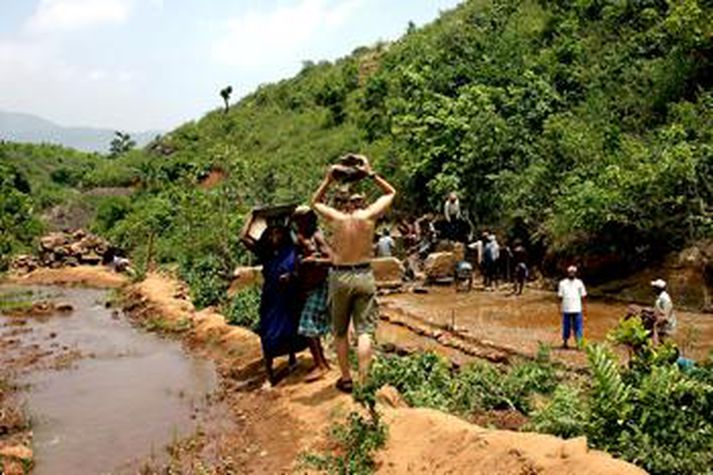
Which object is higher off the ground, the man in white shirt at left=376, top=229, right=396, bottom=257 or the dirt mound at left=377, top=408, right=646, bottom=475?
the man in white shirt at left=376, top=229, right=396, bottom=257

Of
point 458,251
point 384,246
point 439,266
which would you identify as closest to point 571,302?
point 439,266

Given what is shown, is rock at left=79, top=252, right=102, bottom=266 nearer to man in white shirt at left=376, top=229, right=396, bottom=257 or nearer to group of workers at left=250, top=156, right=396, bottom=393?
man in white shirt at left=376, top=229, right=396, bottom=257

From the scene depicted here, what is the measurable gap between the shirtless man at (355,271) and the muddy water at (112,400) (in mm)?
1935

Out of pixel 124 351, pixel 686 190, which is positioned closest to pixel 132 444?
pixel 124 351

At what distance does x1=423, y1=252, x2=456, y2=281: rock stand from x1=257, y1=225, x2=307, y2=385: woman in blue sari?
10414mm

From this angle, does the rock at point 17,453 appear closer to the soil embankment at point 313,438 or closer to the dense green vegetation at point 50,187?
the soil embankment at point 313,438

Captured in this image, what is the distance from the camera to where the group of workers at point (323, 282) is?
6957mm

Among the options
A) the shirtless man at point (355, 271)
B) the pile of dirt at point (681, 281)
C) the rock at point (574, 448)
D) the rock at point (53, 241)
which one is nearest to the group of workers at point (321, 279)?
the shirtless man at point (355, 271)

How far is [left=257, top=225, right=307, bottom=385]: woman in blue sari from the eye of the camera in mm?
8453

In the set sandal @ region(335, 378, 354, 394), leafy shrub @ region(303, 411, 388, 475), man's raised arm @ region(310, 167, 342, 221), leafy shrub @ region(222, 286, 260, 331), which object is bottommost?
leafy shrub @ region(303, 411, 388, 475)

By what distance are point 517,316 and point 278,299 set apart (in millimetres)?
7450

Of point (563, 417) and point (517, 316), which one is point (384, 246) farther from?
point (563, 417)

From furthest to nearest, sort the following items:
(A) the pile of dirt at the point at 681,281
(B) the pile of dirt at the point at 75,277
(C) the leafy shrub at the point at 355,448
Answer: (B) the pile of dirt at the point at 75,277, (A) the pile of dirt at the point at 681,281, (C) the leafy shrub at the point at 355,448

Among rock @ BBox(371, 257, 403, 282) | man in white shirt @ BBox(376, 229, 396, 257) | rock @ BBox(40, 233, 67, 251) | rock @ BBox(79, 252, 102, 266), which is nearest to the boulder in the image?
rock @ BBox(371, 257, 403, 282)
